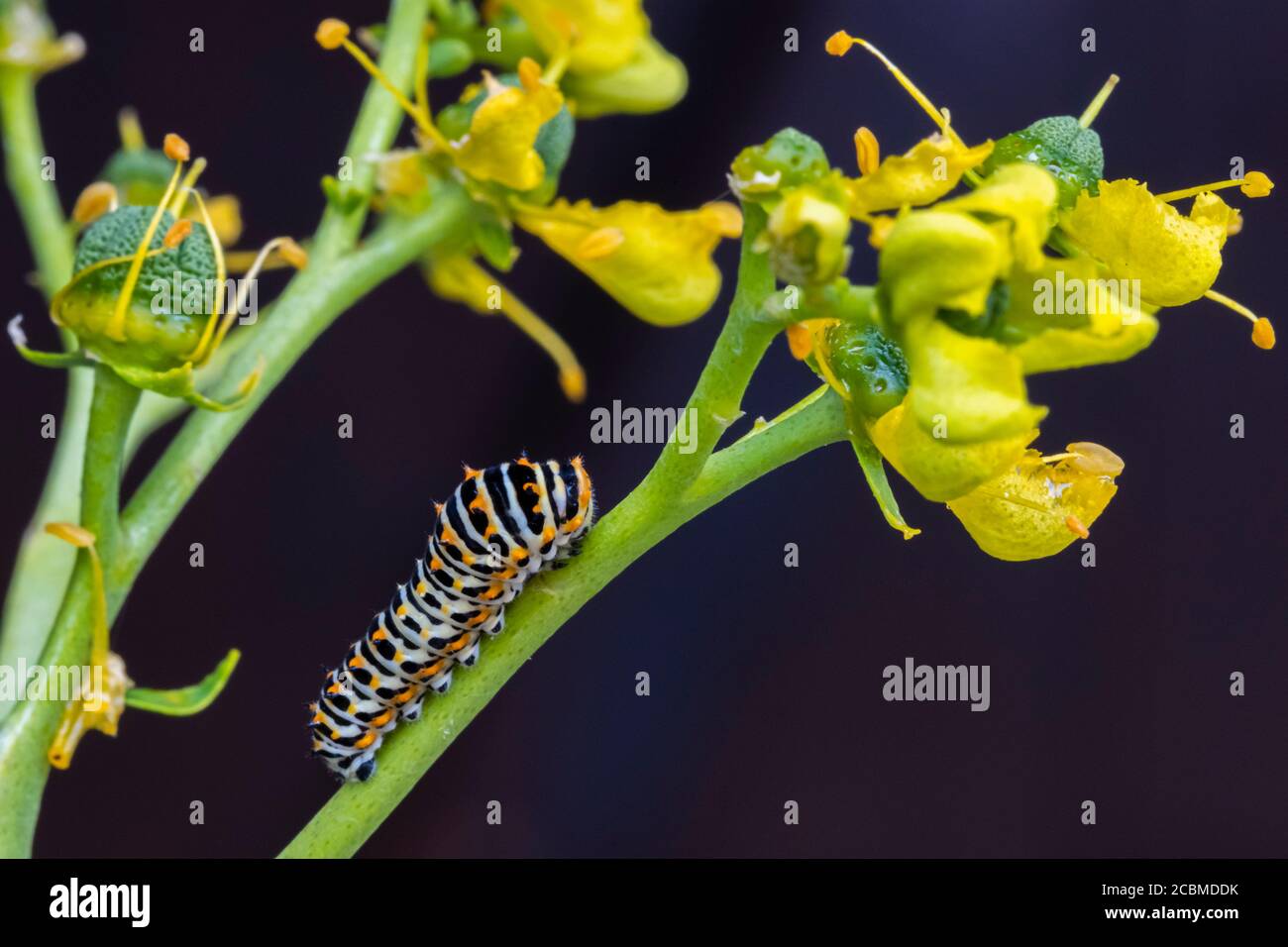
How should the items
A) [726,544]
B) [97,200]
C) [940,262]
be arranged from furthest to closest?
1. [726,544]
2. [97,200]
3. [940,262]

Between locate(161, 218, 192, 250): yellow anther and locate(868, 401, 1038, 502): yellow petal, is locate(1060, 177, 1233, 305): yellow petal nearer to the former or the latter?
locate(868, 401, 1038, 502): yellow petal

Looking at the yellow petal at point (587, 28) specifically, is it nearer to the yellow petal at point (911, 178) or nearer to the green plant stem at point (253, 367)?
the green plant stem at point (253, 367)

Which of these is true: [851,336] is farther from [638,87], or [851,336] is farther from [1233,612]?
[1233,612]

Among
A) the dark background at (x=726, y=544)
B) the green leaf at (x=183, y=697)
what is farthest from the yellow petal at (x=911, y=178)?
the dark background at (x=726, y=544)

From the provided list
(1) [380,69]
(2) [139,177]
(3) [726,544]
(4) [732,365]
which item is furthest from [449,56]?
(3) [726,544]

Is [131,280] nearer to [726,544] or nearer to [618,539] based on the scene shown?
[618,539]

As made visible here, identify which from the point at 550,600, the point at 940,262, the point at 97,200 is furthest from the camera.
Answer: the point at 97,200

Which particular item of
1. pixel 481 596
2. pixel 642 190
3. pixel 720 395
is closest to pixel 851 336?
pixel 720 395
